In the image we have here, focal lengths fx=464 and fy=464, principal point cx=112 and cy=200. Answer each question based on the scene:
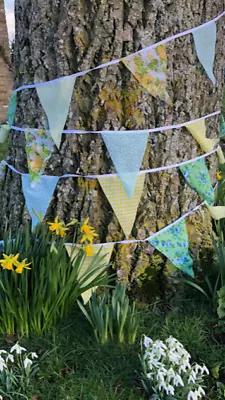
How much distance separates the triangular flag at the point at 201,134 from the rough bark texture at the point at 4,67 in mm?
5708

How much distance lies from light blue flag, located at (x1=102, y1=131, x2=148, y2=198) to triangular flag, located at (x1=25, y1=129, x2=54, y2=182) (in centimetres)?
32

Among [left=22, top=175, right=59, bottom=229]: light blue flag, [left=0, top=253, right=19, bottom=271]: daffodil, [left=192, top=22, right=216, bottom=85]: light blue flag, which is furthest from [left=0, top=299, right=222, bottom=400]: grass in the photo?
[left=192, top=22, right=216, bottom=85]: light blue flag

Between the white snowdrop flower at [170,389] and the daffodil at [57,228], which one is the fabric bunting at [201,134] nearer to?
the daffodil at [57,228]

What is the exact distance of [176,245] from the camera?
2.54 metres

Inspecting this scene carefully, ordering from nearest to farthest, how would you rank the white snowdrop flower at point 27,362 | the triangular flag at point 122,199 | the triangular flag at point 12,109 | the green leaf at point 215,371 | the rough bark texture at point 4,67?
the white snowdrop flower at point 27,362
the green leaf at point 215,371
the triangular flag at point 122,199
the triangular flag at point 12,109
the rough bark texture at point 4,67

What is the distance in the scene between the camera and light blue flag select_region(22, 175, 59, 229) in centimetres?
247

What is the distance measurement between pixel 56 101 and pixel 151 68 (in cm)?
50

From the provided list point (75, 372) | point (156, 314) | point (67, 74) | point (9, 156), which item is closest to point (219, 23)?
point (67, 74)

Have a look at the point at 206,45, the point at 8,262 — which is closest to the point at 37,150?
the point at 8,262

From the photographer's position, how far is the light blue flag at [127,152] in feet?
7.68

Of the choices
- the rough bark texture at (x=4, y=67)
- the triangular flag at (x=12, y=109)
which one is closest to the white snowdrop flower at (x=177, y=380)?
the triangular flag at (x=12, y=109)

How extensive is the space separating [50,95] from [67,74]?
14 centimetres

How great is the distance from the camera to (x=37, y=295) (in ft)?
6.93

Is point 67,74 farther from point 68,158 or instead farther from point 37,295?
point 37,295
